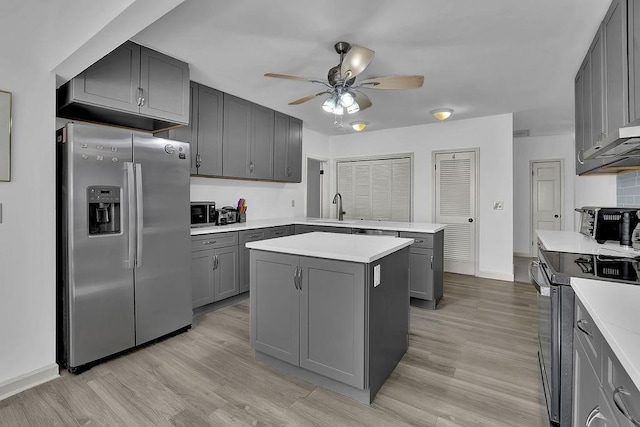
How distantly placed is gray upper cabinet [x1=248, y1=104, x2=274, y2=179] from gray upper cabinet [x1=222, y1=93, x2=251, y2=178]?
77 mm

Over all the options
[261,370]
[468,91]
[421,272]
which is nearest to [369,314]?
[261,370]

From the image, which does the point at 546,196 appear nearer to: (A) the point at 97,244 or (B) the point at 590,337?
(B) the point at 590,337

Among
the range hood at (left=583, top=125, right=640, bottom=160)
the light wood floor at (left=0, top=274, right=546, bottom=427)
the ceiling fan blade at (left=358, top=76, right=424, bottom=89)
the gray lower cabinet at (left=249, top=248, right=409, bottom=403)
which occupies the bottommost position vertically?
the light wood floor at (left=0, top=274, right=546, bottom=427)

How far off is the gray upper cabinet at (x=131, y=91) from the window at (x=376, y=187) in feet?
12.1

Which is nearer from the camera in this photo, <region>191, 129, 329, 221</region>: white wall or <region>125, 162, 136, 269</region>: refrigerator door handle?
<region>125, 162, 136, 269</region>: refrigerator door handle

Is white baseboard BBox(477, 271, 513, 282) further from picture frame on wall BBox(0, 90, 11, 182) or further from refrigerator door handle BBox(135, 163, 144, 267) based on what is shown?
picture frame on wall BBox(0, 90, 11, 182)

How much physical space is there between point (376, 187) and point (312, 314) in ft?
13.6

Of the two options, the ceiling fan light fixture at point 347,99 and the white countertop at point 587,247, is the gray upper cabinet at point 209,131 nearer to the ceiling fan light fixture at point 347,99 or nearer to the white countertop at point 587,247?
the ceiling fan light fixture at point 347,99

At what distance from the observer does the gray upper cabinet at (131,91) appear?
2365 millimetres

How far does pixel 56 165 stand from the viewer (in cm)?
232

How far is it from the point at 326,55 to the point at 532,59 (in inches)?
74.7

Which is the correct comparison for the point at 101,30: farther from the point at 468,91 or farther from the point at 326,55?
the point at 468,91

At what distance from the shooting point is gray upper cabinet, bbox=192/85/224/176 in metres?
3.57

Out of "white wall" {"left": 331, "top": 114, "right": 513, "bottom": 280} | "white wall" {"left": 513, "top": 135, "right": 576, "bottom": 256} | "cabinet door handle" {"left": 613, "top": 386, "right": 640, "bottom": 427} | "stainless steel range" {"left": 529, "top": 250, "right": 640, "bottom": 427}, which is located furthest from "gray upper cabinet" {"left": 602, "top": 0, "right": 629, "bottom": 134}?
"white wall" {"left": 513, "top": 135, "right": 576, "bottom": 256}
